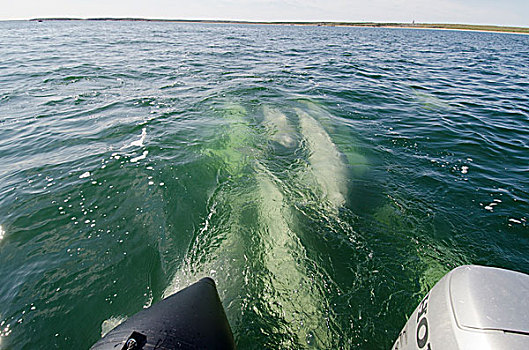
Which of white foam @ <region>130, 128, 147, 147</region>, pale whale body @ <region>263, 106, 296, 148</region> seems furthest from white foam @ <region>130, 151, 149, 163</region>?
pale whale body @ <region>263, 106, 296, 148</region>

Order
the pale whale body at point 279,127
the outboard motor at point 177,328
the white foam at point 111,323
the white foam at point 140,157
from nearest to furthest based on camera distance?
the outboard motor at point 177,328, the white foam at point 111,323, the white foam at point 140,157, the pale whale body at point 279,127

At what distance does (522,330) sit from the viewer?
191cm

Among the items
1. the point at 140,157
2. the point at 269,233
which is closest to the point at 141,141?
the point at 140,157

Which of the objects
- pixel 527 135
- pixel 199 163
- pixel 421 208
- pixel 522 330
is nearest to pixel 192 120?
pixel 199 163

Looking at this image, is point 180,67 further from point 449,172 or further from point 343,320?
point 343,320

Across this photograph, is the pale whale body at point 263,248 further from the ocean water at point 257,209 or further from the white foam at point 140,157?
the white foam at point 140,157

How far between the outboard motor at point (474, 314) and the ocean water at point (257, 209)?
1653mm

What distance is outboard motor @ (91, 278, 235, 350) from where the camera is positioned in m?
2.50

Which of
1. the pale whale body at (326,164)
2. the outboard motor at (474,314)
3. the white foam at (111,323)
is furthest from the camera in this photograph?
the pale whale body at (326,164)

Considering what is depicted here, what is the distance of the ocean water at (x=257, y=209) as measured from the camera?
13.9 feet

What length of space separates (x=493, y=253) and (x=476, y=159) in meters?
4.43

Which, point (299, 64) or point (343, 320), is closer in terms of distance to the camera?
point (343, 320)

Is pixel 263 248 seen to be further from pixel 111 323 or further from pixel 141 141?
pixel 141 141

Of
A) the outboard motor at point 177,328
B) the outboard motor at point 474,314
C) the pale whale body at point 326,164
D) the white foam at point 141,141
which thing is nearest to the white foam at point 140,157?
the white foam at point 141,141
